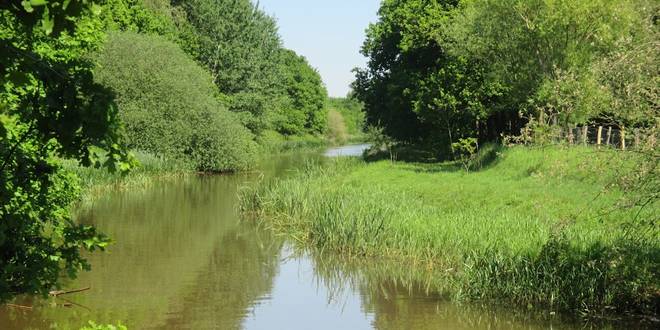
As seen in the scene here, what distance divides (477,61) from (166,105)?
16.9 meters

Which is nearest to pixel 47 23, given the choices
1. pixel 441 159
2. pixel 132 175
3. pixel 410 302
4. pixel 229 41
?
pixel 410 302

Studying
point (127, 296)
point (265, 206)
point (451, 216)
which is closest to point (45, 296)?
point (127, 296)

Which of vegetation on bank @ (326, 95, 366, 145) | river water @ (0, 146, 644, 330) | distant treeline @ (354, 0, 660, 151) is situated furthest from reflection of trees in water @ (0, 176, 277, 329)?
vegetation on bank @ (326, 95, 366, 145)

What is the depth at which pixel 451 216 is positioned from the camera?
59.3 feet

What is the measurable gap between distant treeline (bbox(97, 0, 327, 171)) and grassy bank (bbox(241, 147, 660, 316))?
385 inches

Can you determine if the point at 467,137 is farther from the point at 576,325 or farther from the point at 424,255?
the point at 576,325

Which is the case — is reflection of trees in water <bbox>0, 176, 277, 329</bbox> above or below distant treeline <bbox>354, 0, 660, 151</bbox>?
below

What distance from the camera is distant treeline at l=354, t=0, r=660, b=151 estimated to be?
2691 centimetres

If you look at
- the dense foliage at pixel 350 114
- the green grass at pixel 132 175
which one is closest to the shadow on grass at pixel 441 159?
the green grass at pixel 132 175

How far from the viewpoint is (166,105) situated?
38469 millimetres

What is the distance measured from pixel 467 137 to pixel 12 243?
35230 mm

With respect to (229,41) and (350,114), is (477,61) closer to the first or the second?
(229,41)

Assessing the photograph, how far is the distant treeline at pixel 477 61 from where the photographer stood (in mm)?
26906

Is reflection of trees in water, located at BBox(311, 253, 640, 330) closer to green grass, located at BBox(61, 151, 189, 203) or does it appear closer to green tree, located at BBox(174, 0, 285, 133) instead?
green grass, located at BBox(61, 151, 189, 203)
